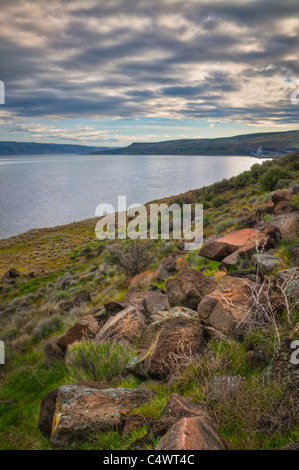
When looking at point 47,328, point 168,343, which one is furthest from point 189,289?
point 47,328

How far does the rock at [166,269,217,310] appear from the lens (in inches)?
242

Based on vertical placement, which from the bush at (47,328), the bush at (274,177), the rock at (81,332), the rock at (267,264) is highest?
the bush at (274,177)

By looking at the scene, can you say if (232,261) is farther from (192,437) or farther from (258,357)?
(192,437)

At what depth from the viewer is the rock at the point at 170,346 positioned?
15.3 ft

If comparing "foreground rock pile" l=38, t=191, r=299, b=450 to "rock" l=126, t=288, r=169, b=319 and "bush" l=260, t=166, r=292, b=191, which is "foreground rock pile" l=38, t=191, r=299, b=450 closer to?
"rock" l=126, t=288, r=169, b=319

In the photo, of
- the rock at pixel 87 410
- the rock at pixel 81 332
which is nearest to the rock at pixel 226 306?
the rock at pixel 87 410

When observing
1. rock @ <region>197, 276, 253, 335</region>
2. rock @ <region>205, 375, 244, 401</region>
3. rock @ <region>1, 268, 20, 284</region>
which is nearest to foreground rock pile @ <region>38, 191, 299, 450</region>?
rock @ <region>197, 276, 253, 335</region>

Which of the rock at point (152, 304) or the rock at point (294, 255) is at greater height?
the rock at point (294, 255)

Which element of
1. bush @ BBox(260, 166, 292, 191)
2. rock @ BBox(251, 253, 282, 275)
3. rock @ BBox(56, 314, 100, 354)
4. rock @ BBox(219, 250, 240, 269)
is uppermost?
bush @ BBox(260, 166, 292, 191)

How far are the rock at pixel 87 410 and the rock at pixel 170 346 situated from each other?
2.01 feet

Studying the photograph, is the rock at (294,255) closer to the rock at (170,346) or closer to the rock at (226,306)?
the rock at (226,306)

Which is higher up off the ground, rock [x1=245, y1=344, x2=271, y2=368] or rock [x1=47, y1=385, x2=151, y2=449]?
rock [x1=245, y1=344, x2=271, y2=368]

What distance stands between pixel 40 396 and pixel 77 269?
22.3 metres

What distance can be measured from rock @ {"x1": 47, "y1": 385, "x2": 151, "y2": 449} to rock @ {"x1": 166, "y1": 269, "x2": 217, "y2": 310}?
7.69ft
